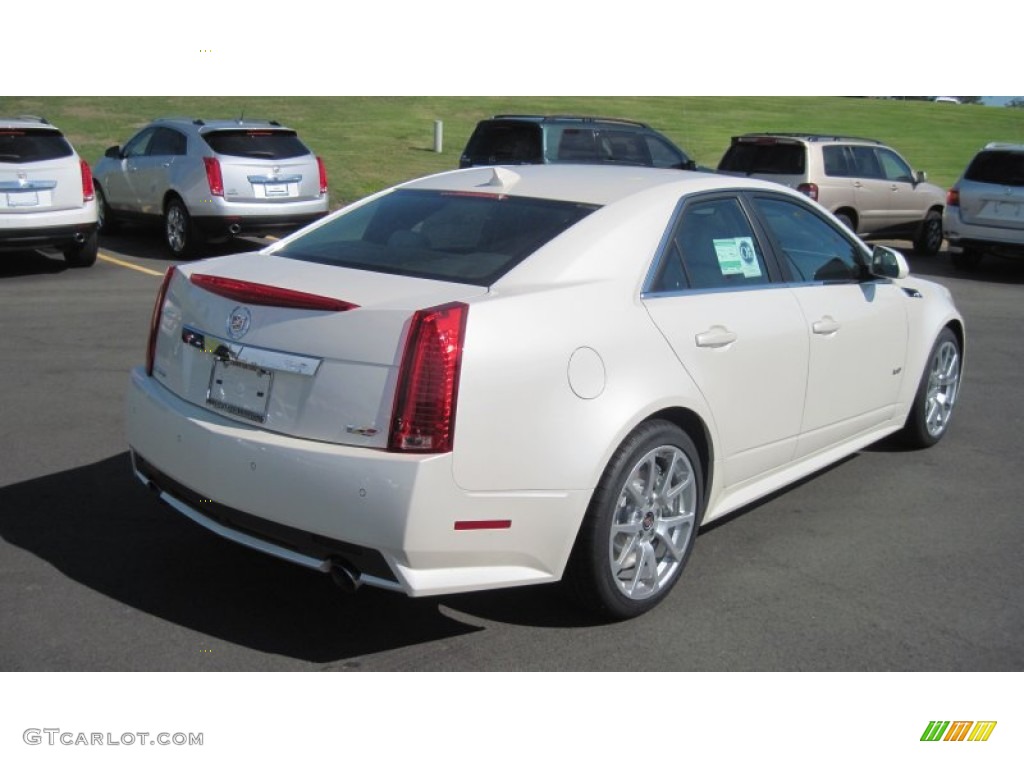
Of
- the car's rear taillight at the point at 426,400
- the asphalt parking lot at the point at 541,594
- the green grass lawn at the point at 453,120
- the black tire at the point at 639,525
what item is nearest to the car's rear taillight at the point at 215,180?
the green grass lawn at the point at 453,120

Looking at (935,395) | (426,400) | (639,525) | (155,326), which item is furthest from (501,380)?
(935,395)

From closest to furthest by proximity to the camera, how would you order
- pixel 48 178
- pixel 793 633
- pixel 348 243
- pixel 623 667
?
pixel 623 667
pixel 793 633
pixel 348 243
pixel 48 178

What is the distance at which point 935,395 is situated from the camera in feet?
23.2

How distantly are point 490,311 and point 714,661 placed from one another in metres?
1.50

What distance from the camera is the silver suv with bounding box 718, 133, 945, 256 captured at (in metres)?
16.3

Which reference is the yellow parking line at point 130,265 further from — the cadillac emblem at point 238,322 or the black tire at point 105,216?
the cadillac emblem at point 238,322

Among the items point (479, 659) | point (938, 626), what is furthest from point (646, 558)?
point (938, 626)

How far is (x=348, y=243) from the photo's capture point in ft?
16.5

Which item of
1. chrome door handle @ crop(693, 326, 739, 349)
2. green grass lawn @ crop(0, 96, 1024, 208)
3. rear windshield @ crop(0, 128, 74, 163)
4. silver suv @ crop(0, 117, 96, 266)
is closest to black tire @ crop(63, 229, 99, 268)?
silver suv @ crop(0, 117, 96, 266)

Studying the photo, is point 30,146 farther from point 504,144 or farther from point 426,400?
point 426,400

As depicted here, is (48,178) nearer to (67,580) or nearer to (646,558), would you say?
(67,580)

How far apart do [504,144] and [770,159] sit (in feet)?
12.4

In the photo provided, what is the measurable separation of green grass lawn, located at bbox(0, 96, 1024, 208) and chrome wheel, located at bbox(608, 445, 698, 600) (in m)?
16.6

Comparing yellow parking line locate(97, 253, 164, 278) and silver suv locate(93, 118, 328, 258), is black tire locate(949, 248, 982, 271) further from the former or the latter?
yellow parking line locate(97, 253, 164, 278)
